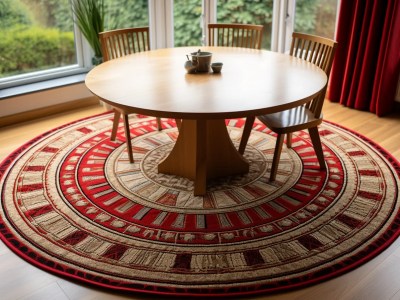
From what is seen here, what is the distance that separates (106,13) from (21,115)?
116cm

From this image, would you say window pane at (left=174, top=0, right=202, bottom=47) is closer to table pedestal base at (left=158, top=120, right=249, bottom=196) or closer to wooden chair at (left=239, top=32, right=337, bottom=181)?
wooden chair at (left=239, top=32, right=337, bottom=181)

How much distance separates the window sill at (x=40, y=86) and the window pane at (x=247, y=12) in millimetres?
1459

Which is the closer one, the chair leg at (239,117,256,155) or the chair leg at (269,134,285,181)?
the chair leg at (269,134,285,181)

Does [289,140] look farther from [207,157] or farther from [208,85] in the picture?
[208,85]

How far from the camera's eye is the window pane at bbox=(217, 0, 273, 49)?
4207 millimetres

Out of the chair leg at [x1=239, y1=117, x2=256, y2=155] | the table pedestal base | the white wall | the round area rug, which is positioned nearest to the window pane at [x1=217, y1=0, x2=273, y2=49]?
the white wall

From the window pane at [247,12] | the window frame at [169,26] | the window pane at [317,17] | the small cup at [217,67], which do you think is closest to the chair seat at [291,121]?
the small cup at [217,67]

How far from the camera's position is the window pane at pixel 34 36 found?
135 inches

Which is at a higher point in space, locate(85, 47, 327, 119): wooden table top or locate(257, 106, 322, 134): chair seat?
locate(85, 47, 327, 119): wooden table top

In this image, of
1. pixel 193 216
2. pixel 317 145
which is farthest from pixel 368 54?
pixel 193 216

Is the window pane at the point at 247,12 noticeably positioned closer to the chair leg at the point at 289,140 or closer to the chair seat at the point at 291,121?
the chair leg at the point at 289,140

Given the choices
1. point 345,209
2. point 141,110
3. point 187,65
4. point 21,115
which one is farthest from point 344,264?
point 21,115

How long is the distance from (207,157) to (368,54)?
1.69 m

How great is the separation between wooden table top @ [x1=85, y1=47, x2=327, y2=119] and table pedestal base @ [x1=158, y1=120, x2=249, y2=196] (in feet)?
0.97
